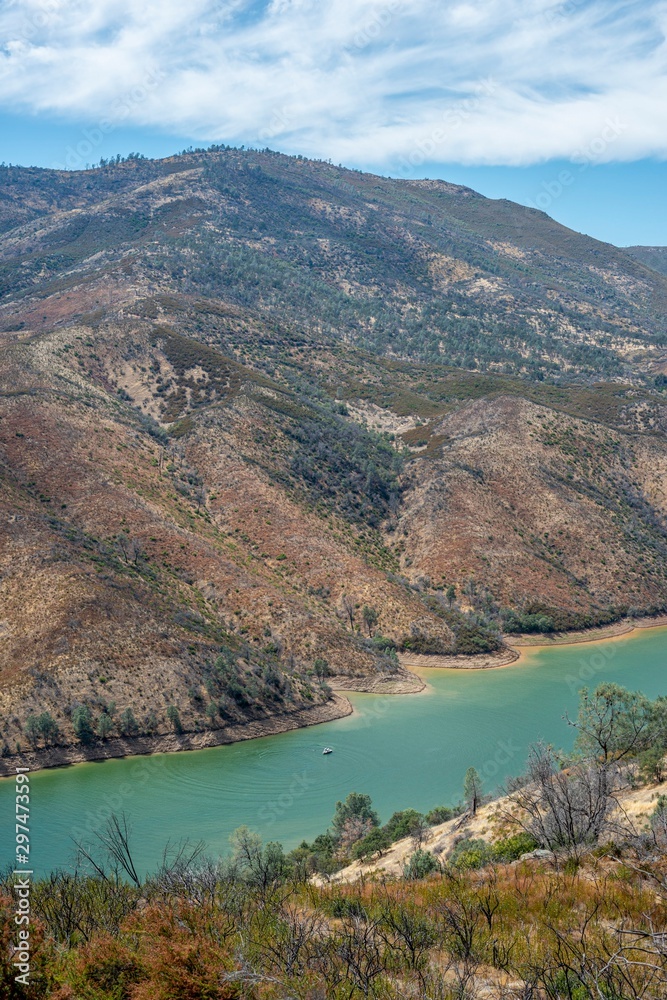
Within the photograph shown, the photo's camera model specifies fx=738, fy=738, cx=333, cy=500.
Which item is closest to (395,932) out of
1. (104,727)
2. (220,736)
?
(104,727)

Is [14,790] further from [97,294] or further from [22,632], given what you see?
[97,294]

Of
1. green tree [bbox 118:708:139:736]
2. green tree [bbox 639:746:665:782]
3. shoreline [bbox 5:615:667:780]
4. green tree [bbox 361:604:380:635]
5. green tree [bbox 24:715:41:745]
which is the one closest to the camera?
green tree [bbox 639:746:665:782]

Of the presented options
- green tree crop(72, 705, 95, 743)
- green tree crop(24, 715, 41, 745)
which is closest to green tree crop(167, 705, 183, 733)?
green tree crop(72, 705, 95, 743)

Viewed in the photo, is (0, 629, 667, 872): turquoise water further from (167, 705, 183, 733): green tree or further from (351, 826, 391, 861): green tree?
(351, 826, 391, 861): green tree

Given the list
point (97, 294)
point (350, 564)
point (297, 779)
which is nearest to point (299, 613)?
point (350, 564)

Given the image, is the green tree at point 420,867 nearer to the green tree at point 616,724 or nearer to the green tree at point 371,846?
the green tree at point 371,846
